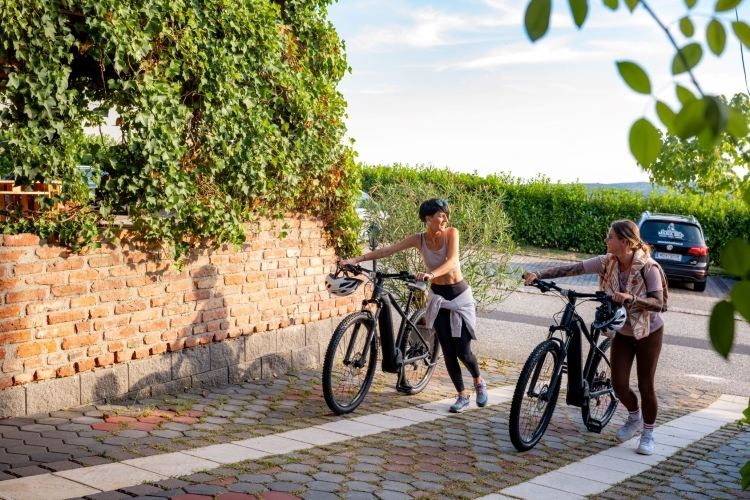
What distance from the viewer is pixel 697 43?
1532 millimetres

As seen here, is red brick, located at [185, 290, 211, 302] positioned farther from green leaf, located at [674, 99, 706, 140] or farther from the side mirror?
green leaf, located at [674, 99, 706, 140]

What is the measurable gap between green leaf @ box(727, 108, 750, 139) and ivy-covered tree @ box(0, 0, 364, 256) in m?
6.27

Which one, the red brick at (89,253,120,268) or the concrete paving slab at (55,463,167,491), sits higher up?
the red brick at (89,253,120,268)

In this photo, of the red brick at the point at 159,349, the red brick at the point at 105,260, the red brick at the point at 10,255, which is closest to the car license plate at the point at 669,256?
the red brick at the point at 159,349

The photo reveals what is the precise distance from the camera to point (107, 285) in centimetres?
755

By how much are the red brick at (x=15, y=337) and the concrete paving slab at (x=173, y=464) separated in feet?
5.07

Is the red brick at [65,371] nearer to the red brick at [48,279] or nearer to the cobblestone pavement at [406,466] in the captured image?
the red brick at [48,279]

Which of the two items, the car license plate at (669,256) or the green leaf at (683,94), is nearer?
the green leaf at (683,94)

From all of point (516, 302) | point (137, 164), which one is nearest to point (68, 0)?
point (137, 164)

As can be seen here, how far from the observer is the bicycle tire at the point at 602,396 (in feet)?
25.3

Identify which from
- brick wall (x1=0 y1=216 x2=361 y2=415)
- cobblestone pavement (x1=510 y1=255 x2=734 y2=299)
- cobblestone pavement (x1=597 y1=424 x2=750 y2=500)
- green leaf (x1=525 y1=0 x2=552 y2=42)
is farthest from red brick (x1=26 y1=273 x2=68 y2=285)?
cobblestone pavement (x1=510 y1=255 x2=734 y2=299)

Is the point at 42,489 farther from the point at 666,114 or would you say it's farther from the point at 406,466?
the point at 666,114

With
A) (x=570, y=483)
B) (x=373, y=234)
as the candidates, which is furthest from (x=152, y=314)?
(x=373, y=234)

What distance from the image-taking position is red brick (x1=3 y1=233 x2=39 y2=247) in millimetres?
6699
